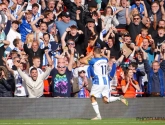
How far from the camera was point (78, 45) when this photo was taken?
22.6 meters

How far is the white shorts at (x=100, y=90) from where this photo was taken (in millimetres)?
19391

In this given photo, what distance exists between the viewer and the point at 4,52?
21.6 meters

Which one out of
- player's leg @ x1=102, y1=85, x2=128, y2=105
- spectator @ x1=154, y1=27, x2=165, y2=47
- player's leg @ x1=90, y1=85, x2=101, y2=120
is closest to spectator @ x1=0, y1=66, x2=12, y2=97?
player's leg @ x1=90, y1=85, x2=101, y2=120

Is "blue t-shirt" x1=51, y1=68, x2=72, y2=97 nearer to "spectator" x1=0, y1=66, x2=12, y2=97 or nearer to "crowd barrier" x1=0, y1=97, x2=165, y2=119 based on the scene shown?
"crowd barrier" x1=0, y1=97, x2=165, y2=119

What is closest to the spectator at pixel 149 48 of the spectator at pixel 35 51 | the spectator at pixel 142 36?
the spectator at pixel 142 36

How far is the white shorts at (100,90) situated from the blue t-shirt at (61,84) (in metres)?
0.84

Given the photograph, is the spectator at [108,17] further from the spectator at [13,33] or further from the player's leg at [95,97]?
the player's leg at [95,97]

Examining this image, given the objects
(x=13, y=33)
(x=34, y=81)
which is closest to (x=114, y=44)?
(x=13, y=33)

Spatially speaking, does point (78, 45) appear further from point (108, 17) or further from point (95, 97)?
point (95, 97)

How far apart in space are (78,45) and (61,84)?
3.09 m

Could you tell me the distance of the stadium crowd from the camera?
19906mm

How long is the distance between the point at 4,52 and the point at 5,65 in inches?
59.3

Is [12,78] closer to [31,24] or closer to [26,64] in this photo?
[26,64]

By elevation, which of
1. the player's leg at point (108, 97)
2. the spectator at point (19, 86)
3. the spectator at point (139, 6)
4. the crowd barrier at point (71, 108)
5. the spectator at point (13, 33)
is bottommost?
the crowd barrier at point (71, 108)
